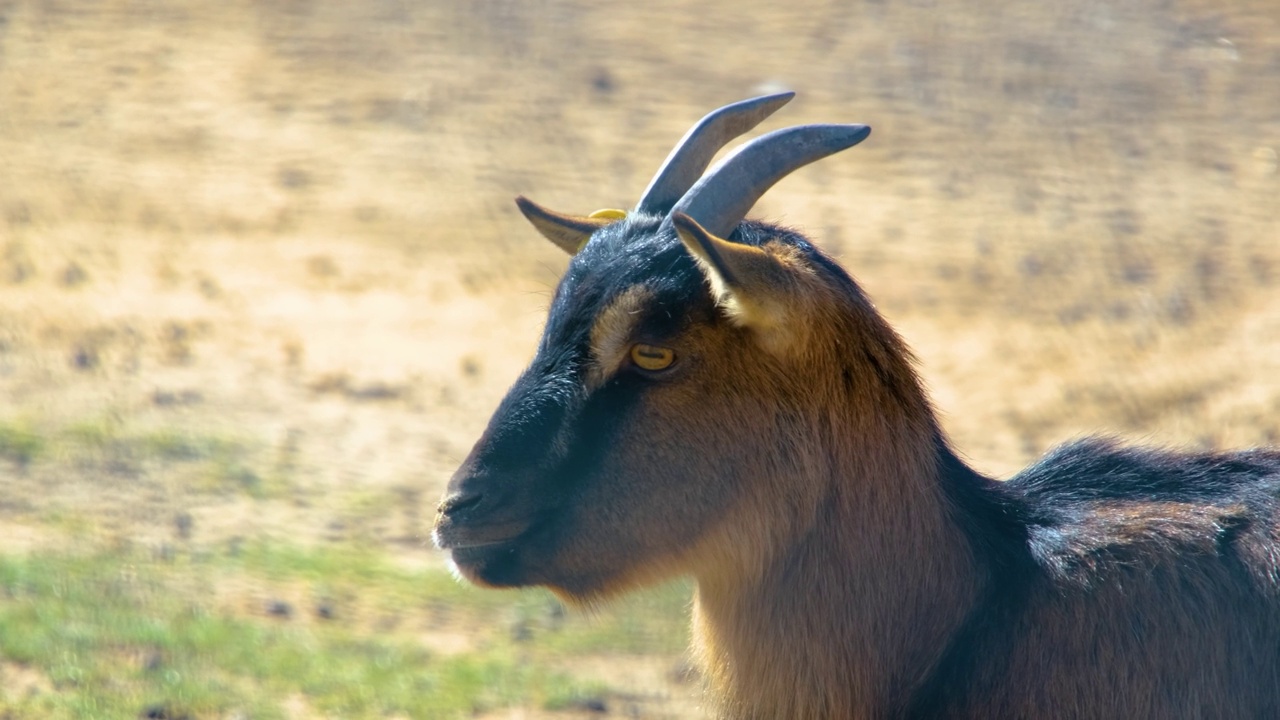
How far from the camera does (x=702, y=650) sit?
16.5ft

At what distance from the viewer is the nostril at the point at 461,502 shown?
4.61 m

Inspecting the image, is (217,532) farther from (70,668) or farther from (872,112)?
(872,112)

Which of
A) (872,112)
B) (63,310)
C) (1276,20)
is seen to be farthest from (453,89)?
(1276,20)

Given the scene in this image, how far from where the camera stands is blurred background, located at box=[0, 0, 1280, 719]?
8.46m

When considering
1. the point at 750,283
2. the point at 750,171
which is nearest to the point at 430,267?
the point at 750,171

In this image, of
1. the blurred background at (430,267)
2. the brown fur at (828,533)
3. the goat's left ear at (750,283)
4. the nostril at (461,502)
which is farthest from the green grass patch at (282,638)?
the goat's left ear at (750,283)

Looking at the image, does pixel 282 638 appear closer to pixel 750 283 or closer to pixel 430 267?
pixel 750 283

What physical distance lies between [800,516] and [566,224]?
1.31 m

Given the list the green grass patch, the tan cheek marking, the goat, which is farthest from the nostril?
the green grass patch

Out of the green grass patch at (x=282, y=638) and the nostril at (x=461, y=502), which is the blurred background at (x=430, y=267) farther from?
the nostril at (x=461, y=502)

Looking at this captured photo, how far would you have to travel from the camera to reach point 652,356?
461cm

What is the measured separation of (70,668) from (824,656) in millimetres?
4143

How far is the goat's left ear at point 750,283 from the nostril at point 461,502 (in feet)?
2.86

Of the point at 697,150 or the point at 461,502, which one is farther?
the point at 697,150
